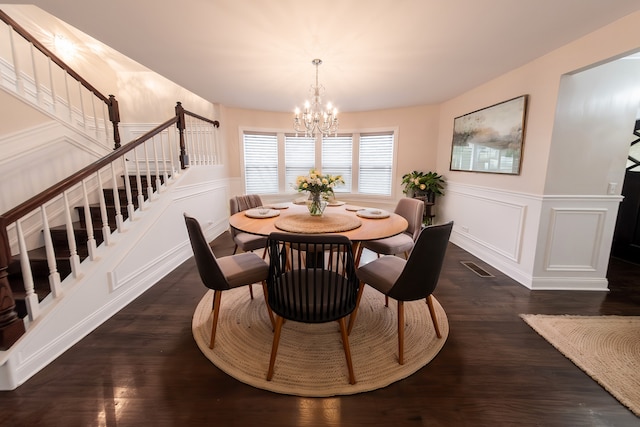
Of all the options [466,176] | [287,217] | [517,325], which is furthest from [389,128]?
[517,325]

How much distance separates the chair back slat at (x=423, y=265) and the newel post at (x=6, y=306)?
7.40 feet

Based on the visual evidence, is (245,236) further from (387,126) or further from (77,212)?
(387,126)

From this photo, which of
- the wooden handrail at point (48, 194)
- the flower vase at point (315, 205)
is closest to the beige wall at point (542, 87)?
the flower vase at point (315, 205)

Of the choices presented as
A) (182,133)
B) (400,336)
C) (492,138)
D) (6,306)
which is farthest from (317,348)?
(492,138)

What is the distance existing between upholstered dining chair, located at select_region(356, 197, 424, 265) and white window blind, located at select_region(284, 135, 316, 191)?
262cm

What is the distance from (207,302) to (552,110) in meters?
3.80

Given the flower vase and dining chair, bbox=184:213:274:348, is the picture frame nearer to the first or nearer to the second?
the flower vase

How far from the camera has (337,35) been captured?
2.13 meters

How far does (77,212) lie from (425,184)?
4703mm

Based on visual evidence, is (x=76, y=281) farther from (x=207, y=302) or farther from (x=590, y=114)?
(x=590, y=114)

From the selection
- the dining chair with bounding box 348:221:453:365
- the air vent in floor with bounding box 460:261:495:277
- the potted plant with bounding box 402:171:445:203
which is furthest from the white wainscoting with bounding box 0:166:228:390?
the air vent in floor with bounding box 460:261:495:277

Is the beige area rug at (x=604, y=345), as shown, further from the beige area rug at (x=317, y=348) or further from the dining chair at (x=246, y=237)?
the dining chair at (x=246, y=237)

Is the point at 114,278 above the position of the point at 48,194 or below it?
below

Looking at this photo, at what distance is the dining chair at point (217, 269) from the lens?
1671mm
